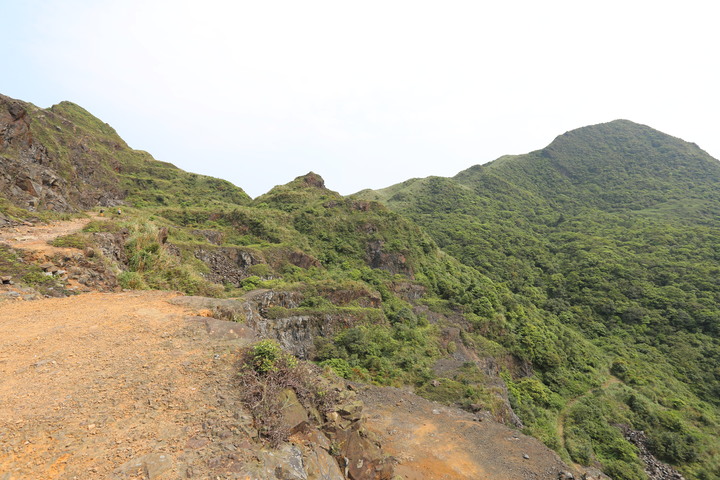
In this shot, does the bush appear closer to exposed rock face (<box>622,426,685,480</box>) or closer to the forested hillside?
the forested hillside

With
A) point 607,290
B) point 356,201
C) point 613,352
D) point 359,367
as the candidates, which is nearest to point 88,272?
point 359,367

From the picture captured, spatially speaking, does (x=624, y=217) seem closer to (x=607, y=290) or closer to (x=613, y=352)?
(x=607, y=290)

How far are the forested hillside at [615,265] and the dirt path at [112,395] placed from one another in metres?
24.9

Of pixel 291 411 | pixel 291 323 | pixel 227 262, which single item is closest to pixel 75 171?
pixel 227 262

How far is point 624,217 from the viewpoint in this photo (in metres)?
71.4

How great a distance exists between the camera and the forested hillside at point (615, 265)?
2727 cm

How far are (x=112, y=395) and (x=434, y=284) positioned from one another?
107ft

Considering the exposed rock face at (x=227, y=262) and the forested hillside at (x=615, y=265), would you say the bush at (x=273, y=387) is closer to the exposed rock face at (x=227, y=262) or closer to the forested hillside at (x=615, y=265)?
the exposed rock face at (x=227, y=262)

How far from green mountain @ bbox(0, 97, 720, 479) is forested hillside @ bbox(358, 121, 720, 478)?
0.85 ft

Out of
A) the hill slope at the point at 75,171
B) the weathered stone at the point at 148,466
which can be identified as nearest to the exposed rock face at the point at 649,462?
the weathered stone at the point at 148,466

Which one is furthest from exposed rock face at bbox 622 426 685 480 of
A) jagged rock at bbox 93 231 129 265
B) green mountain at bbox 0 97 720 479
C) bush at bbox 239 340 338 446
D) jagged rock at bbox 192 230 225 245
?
jagged rock at bbox 192 230 225 245

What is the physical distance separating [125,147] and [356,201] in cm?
3893

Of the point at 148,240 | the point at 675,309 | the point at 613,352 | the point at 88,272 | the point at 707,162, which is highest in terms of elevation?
the point at 707,162

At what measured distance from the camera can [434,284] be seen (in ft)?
116
